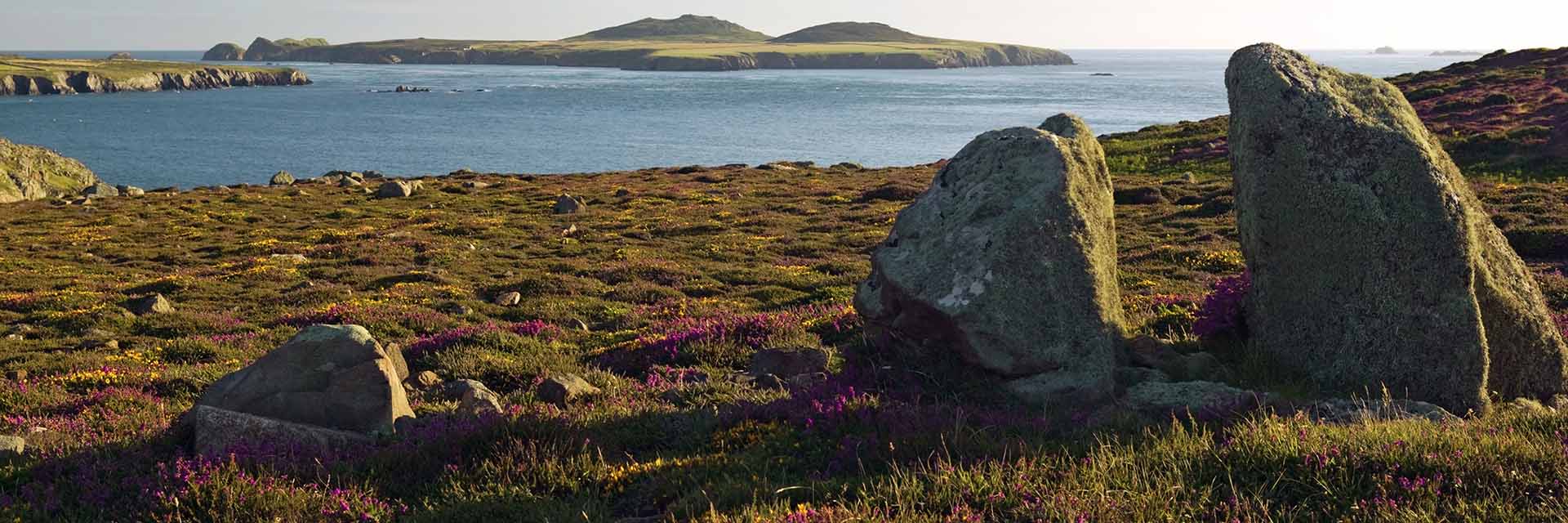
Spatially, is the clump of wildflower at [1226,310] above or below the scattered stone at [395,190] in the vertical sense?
above

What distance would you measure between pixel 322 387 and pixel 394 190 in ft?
133

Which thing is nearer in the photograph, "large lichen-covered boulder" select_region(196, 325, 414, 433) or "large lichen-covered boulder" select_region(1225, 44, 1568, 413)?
"large lichen-covered boulder" select_region(1225, 44, 1568, 413)

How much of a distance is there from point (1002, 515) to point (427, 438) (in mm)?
5061

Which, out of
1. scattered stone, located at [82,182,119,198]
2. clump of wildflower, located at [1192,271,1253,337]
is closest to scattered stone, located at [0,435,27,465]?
clump of wildflower, located at [1192,271,1253,337]

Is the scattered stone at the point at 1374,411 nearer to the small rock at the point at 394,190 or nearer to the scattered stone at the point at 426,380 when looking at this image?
the scattered stone at the point at 426,380

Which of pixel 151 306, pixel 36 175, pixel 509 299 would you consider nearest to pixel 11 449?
pixel 509 299

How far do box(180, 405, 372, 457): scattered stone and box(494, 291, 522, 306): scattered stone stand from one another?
11.4m

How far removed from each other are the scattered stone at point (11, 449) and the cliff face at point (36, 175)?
50.6 meters

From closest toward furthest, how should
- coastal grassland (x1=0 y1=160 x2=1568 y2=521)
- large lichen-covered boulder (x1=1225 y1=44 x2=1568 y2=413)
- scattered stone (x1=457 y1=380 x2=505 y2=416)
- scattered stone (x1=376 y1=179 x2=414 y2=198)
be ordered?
1. coastal grassland (x1=0 y1=160 x2=1568 y2=521)
2. large lichen-covered boulder (x1=1225 y1=44 x2=1568 y2=413)
3. scattered stone (x1=457 y1=380 x2=505 y2=416)
4. scattered stone (x1=376 y1=179 x2=414 y2=198)

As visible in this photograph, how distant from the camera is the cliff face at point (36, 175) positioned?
49.5 metres

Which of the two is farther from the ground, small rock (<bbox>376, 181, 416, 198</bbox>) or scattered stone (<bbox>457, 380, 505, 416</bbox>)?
scattered stone (<bbox>457, 380, 505, 416</bbox>)

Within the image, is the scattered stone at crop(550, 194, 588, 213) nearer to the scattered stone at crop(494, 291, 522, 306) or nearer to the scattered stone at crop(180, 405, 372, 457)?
the scattered stone at crop(494, 291, 522, 306)

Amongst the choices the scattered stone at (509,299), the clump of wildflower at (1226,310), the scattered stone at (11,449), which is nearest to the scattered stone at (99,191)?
the scattered stone at (509,299)

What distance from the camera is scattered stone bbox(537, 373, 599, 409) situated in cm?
1023
